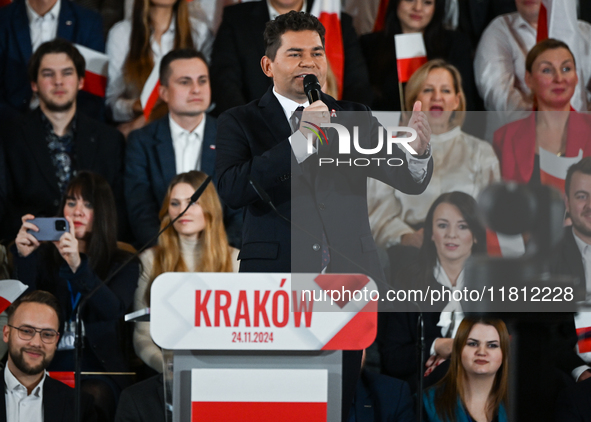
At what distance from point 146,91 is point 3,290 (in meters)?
1.13

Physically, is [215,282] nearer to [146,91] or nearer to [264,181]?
[264,181]

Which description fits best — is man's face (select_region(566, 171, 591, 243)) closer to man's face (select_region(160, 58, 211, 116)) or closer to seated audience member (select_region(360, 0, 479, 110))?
seated audience member (select_region(360, 0, 479, 110))

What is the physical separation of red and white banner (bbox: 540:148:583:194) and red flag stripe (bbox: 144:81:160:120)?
1793 millimetres

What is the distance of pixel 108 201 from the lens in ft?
10.7

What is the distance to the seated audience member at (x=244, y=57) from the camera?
11.4 ft

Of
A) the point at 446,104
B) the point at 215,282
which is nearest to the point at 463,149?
the point at 446,104

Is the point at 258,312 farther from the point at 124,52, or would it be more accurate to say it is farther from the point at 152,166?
the point at 124,52

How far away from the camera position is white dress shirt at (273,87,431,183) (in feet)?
5.78

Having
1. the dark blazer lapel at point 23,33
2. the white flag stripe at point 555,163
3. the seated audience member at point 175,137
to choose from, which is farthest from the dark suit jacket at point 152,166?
the white flag stripe at point 555,163

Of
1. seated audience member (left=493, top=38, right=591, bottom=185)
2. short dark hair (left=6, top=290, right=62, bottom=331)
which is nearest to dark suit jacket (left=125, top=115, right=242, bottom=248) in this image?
short dark hair (left=6, top=290, right=62, bottom=331)

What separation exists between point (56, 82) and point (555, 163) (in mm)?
2187

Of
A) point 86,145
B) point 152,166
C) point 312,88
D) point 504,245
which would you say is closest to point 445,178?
point 504,245

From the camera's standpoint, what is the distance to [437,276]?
2.44 metres

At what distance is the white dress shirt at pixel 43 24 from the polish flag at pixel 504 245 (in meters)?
2.34
